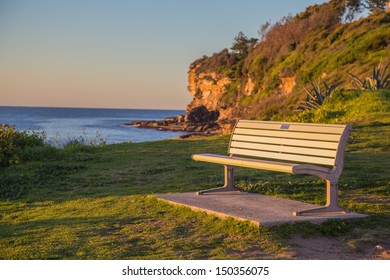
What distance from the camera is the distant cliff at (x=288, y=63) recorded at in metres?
32.2

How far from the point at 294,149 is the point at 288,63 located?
39137 millimetres

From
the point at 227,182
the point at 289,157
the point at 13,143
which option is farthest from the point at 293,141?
the point at 13,143

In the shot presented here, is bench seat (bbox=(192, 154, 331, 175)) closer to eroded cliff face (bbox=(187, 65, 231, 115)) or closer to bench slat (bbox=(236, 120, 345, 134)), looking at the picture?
bench slat (bbox=(236, 120, 345, 134))

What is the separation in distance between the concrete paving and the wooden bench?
175 mm

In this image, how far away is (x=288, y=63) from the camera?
45.7 meters

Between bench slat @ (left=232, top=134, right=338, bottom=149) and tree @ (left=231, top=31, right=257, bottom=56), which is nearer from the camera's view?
bench slat @ (left=232, top=134, right=338, bottom=149)

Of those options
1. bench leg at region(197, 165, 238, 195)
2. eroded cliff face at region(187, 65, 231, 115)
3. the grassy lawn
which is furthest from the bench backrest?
eroded cliff face at region(187, 65, 231, 115)

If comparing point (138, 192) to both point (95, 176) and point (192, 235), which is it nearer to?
point (95, 176)

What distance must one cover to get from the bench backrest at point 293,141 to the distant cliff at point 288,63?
14109 mm

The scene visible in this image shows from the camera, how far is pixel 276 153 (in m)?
7.69

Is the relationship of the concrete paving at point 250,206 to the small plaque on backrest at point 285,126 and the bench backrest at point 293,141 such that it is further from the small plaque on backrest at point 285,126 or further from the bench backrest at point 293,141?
the small plaque on backrest at point 285,126

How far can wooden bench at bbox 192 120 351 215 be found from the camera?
22.4ft

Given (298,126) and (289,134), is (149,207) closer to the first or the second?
(289,134)

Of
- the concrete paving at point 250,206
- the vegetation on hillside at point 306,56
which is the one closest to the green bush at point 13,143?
the concrete paving at point 250,206
